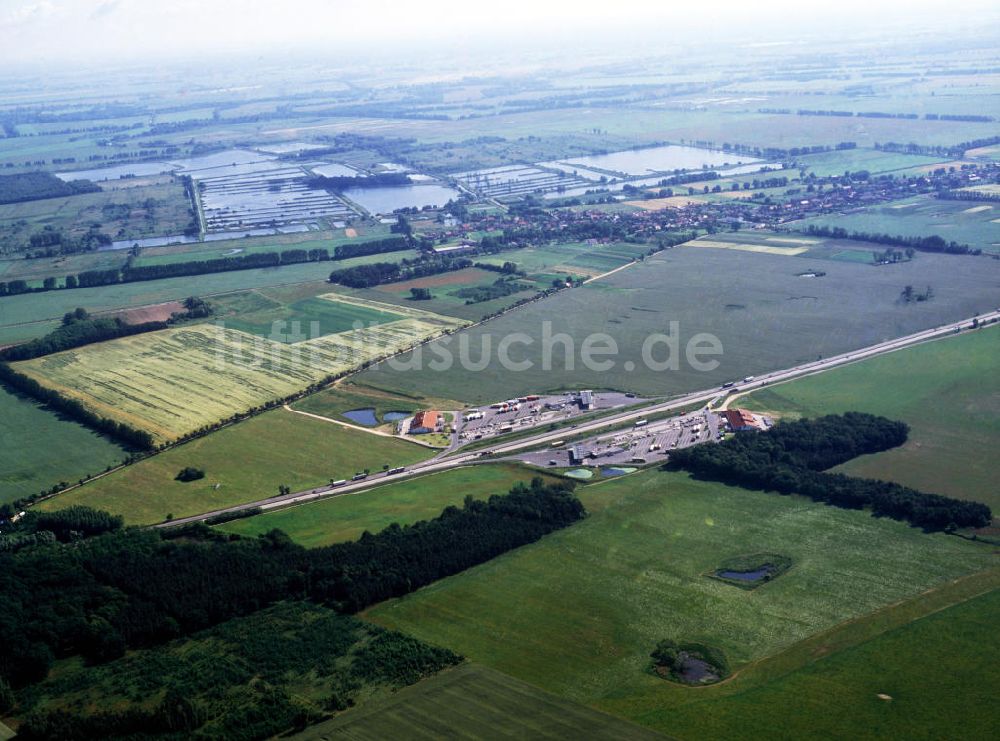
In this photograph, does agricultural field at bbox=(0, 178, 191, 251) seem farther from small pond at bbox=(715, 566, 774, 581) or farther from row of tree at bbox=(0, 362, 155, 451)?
small pond at bbox=(715, 566, 774, 581)

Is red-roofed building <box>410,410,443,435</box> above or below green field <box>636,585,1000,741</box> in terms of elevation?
above

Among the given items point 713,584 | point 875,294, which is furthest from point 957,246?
point 713,584

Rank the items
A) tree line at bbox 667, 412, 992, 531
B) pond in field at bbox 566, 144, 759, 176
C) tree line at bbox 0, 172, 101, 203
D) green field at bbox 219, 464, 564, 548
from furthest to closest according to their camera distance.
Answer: pond in field at bbox 566, 144, 759, 176
tree line at bbox 0, 172, 101, 203
green field at bbox 219, 464, 564, 548
tree line at bbox 667, 412, 992, 531

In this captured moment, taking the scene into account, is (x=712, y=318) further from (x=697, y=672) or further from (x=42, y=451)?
(x=42, y=451)

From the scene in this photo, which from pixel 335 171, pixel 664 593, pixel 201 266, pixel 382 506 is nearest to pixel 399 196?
pixel 335 171

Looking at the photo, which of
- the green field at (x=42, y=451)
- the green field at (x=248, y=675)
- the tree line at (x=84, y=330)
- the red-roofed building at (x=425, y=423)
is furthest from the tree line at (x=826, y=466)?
the tree line at (x=84, y=330)

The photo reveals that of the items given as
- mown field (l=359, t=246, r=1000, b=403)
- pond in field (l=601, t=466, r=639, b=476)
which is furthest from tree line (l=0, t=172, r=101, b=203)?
pond in field (l=601, t=466, r=639, b=476)
